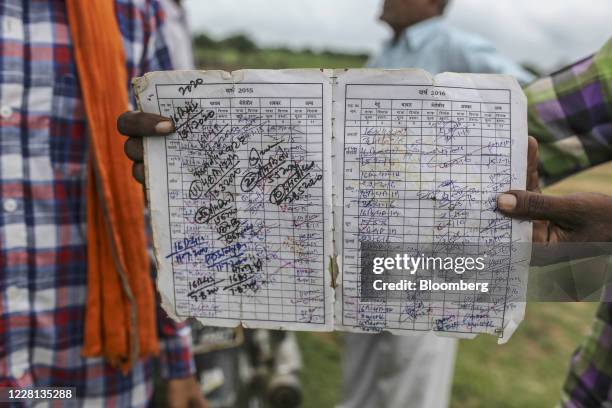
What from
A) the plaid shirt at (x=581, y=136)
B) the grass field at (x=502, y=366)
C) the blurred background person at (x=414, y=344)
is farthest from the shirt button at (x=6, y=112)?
the grass field at (x=502, y=366)

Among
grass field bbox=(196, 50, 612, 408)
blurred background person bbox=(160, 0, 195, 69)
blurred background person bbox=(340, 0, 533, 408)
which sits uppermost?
blurred background person bbox=(160, 0, 195, 69)

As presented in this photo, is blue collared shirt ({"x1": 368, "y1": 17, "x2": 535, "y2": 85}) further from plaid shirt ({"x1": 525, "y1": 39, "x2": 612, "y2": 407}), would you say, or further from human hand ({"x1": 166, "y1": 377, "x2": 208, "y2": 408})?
human hand ({"x1": 166, "y1": 377, "x2": 208, "y2": 408})

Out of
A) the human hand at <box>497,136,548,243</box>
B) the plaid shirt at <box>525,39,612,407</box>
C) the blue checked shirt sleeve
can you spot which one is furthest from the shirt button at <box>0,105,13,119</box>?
the plaid shirt at <box>525,39,612,407</box>

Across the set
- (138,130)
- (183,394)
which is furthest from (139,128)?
(183,394)

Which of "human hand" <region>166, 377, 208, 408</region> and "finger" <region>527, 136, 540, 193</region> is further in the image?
"human hand" <region>166, 377, 208, 408</region>

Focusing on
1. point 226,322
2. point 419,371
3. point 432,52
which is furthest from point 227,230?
point 432,52

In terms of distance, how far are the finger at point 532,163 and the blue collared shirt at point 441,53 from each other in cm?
112

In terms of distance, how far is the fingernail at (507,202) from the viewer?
2.91 feet

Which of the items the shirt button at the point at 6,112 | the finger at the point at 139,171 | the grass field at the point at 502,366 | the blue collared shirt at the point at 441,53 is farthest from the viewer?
the grass field at the point at 502,366

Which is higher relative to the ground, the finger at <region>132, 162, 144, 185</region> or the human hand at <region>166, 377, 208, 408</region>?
the finger at <region>132, 162, 144, 185</region>

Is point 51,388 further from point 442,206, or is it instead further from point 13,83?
point 442,206

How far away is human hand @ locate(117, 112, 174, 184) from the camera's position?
3.10 feet

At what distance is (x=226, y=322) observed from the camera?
1.03m

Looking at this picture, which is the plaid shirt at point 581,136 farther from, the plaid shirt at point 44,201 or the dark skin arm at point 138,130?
the plaid shirt at point 44,201
